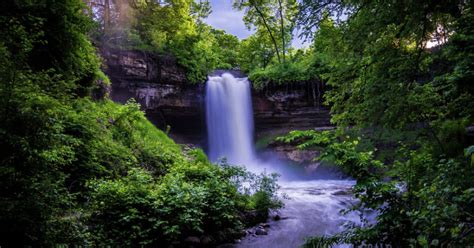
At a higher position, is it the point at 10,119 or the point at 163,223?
the point at 10,119

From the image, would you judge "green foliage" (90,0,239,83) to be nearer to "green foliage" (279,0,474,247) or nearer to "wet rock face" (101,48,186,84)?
"wet rock face" (101,48,186,84)

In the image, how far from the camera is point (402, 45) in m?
5.20

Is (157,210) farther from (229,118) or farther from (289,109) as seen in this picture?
(289,109)

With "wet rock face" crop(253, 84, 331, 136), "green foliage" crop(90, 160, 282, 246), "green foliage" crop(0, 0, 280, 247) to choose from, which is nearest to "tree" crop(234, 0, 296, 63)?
"wet rock face" crop(253, 84, 331, 136)

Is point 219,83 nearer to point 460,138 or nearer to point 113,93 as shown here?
point 113,93

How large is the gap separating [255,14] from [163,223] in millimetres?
21819

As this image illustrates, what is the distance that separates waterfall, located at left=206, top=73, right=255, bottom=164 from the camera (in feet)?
67.8

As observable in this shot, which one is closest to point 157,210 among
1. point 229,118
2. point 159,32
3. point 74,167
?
point 74,167

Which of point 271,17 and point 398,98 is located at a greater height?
point 271,17

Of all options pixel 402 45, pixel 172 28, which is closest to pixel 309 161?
pixel 172 28

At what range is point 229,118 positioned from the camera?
21.2 m

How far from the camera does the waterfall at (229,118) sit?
2067cm

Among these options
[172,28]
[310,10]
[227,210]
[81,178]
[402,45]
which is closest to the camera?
[402,45]

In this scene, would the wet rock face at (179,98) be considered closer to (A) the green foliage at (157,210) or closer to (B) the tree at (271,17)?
(B) the tree at (271,17)
